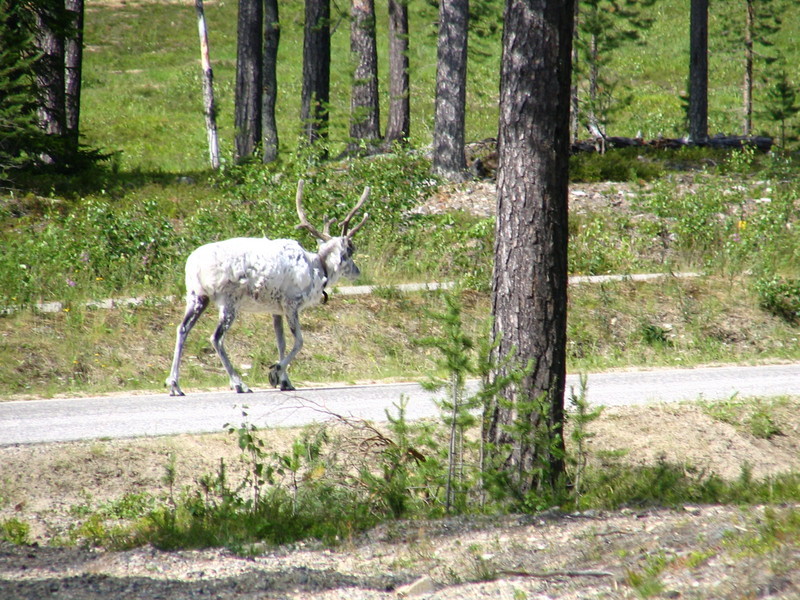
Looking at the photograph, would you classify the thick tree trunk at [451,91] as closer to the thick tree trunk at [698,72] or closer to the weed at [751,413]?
the thick tree trunk at [698,72]

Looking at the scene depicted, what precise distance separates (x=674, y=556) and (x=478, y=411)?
4.68 m

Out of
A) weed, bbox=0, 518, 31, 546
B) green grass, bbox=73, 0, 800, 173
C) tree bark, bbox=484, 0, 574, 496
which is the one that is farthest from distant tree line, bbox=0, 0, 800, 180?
weed, bbox=0, 518, 31, 546

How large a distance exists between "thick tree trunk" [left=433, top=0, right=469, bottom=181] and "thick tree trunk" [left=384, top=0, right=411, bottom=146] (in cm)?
533

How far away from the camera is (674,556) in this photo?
514 cm

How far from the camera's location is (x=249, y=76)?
24.7 meters

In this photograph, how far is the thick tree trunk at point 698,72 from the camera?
87.7ft

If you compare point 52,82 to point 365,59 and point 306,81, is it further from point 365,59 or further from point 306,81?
point 365,59

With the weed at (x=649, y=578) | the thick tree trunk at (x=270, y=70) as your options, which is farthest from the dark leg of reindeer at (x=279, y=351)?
the thick tree trunk at (x=270, y=70)

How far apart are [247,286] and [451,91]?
1100cm

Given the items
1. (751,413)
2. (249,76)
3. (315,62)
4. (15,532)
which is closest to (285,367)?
(15,532)

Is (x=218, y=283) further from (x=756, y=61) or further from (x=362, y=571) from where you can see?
(x=756, y=61)

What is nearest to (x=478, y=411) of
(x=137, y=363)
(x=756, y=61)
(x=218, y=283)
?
Result: (x=218, y=283)

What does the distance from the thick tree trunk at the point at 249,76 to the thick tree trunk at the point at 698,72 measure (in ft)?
40.2

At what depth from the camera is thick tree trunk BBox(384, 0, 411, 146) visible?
87.5 feet
